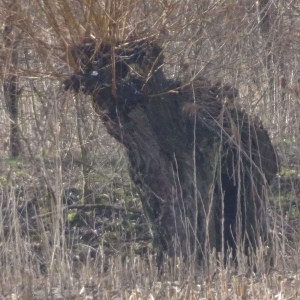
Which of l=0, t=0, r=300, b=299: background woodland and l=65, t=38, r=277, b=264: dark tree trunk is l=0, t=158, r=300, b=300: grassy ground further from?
l=65, t=38, r=277, b=264: dark tree trunk

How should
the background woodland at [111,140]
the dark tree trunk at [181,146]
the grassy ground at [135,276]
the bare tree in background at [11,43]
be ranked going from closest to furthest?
the grassy ground at [135,276] < the background woodland at [111,140] < the bare tree in background at [11,43] < the dark tree trunk at [181,146]

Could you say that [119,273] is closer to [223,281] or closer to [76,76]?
[223,281]

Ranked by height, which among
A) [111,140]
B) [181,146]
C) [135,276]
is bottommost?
[135,276]

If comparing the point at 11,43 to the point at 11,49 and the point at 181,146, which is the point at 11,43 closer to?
the point at 11,49

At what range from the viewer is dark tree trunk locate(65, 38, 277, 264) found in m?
5.89

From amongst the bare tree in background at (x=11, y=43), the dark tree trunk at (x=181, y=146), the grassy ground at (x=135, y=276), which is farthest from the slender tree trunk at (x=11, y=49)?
the grassy ground at (x=135, y=276)

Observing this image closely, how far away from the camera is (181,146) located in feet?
20.4

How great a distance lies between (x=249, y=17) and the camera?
6586 mm

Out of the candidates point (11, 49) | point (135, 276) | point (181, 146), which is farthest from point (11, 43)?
point (135, 276)

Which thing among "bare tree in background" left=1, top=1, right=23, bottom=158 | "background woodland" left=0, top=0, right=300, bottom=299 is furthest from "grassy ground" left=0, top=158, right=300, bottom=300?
"bare tree in background" left=1, top=1, right=23, bottom=158

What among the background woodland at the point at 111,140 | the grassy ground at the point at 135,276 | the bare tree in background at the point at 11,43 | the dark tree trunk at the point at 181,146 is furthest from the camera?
the dark tree trunk at the point at 181,146

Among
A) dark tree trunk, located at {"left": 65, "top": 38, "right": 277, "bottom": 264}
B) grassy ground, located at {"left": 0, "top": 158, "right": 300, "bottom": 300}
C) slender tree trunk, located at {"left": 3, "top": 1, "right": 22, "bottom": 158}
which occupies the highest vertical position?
slender tree trunk, located at {"left": 3, "top": 1, "right": 22, "bottom": 158}

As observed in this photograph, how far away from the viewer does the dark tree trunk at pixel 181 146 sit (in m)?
5.89

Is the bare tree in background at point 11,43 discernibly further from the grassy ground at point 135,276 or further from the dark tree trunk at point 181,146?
the grassy ground at point 135,276
